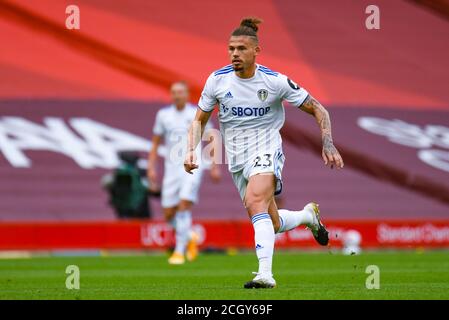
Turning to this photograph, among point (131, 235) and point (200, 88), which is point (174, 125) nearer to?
point (131, 235)

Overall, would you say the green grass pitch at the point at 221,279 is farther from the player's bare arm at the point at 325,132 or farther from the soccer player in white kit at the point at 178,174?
the player's bare arm at the point at 325,132

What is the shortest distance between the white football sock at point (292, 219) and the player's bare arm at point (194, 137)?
1.20m

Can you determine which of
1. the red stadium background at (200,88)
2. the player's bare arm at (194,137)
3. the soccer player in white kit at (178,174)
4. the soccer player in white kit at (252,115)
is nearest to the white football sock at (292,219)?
the soccer player in white kit at (252,115)

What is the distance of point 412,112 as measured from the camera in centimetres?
2503

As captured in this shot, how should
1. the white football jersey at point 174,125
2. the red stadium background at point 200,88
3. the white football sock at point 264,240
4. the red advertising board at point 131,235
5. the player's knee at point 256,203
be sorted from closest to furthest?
the white football sock at point 264,240
the player's knee at point 256,203
the white football jersey at point 174,125
the red advertising board at point 131,235
the red stadium background at point 200,88

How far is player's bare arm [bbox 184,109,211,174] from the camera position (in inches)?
385

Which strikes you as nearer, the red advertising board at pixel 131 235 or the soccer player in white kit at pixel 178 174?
the soccer player in white kit at pixel 178 174

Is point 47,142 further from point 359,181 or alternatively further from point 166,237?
point 359,181

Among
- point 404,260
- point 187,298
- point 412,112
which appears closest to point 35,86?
point 412,112

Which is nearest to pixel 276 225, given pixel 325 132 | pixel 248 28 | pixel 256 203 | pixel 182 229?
pixel 256 203

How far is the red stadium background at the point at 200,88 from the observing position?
22.7 meters

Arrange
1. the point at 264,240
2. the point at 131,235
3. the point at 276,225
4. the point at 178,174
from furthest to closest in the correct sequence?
the point at 131,235, the point at 178,174, the point at 276,225, the point at 264,240

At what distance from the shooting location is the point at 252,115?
10.1 meters

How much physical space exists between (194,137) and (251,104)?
625 mm
